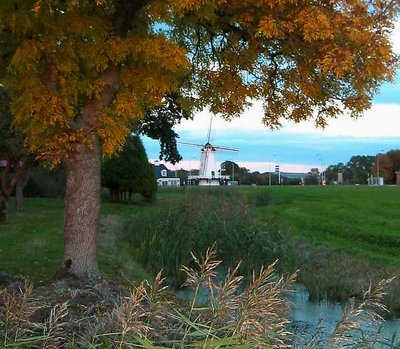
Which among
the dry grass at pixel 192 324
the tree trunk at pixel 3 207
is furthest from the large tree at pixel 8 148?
the dry grass at pixel 192 324

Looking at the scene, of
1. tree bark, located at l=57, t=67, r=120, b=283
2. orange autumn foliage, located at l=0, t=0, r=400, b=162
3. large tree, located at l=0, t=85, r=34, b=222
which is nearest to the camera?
orange autumn foliage, located at l=0, t=0, r=400, b=162

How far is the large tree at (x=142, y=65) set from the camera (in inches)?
362

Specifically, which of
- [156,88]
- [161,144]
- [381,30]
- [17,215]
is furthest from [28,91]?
[161,144]

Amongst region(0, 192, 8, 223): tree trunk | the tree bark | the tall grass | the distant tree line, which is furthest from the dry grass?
the distant tree line

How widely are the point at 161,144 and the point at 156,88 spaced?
40058 millimetres

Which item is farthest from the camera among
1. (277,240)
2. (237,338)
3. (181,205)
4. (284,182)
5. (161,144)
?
(284,182)

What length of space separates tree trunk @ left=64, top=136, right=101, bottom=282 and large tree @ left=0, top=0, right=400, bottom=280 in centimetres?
1

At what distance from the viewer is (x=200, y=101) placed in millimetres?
11797

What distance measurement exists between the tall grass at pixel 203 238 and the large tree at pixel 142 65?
5837 mm

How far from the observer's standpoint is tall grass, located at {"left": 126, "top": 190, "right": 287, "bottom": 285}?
1709cm

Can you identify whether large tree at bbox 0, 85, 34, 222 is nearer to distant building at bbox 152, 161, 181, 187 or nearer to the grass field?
the grass field

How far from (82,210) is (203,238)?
7.48 meters

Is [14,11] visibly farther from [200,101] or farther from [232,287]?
[232,287]

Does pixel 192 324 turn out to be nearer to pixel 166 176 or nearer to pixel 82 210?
pixel 82 210
